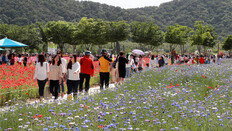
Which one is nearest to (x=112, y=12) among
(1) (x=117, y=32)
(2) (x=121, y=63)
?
(1) (x=117, y=32)

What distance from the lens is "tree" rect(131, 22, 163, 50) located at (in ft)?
242

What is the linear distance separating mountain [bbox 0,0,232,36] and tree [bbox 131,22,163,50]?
58736 mm

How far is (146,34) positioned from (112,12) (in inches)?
3451

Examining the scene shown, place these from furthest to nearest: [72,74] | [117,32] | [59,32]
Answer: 1. [117,32]
2. [59,32]
3. [72,74]

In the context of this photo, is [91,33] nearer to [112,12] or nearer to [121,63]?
[121,63]

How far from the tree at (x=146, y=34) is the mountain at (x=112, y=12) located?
58.7 metres

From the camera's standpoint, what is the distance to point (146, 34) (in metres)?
73.3

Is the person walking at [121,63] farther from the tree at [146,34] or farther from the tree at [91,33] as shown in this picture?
the tree at [146,34]

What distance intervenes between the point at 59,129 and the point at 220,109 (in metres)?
3.68

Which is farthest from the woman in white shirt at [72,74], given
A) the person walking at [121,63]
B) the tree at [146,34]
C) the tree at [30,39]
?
the tree at [146,34]

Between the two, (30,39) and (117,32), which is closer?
(30,39)

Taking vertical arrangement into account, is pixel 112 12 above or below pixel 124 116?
above

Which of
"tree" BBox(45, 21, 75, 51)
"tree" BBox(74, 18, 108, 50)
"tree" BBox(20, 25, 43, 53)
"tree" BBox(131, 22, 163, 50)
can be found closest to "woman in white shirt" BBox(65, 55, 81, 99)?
"tree" BBox(74, 18, 108, 50)

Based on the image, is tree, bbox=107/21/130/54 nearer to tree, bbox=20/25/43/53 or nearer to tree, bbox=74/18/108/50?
tree, bbox=74/18/108/50
